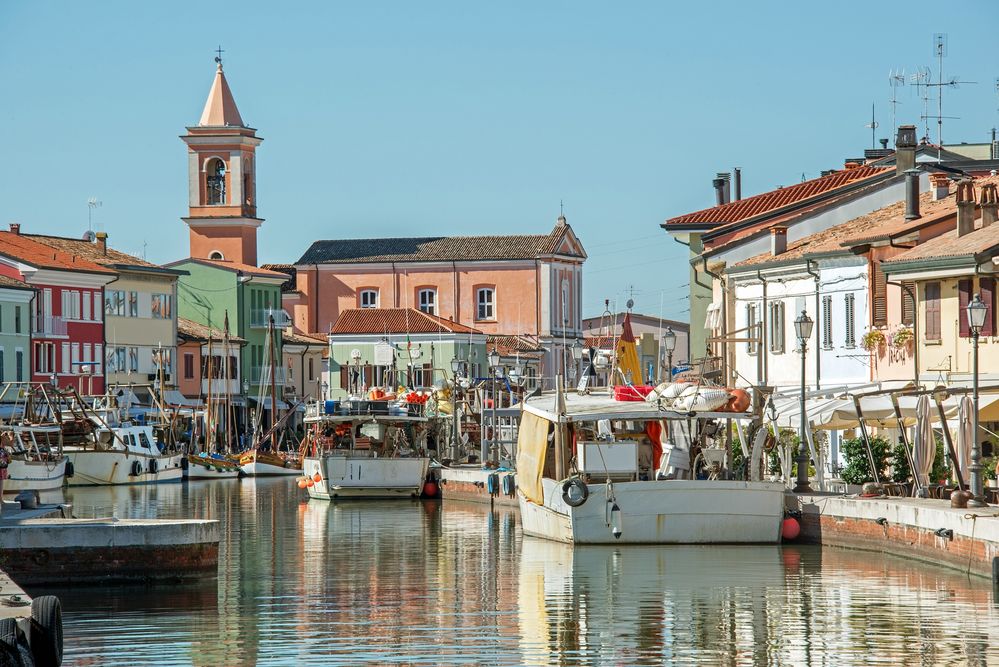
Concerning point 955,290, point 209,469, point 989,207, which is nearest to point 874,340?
point 989,207

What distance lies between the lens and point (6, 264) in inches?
3605

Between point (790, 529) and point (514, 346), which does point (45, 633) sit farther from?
point (514, 346)

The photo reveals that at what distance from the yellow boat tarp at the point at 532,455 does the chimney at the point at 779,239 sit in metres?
13.9

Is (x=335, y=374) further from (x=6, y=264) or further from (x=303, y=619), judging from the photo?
(x=303, y=619)

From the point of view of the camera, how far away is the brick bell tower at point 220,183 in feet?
394

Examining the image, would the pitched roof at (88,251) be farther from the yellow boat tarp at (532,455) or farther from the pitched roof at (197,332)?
the yellow boat tarp at (532,455)

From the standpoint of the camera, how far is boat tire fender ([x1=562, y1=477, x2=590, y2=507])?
38.1 m

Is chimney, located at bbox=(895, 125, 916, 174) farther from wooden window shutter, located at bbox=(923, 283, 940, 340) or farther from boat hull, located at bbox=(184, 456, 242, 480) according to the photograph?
boat hull, located at bbox=(184, 456, 242, 480)

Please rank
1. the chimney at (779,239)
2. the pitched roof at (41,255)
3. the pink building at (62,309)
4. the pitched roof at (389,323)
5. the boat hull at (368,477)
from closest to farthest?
the chimney at (779,239) → the boat hull at (368,477) → the pink building at (62,309) → the pitched roof at (41,255) → the pitched roof at (389,323)

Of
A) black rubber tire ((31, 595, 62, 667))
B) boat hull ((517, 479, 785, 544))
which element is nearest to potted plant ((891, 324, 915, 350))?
Result: boat hull ((517, 479, 785, 544))

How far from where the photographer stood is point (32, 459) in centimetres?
7212

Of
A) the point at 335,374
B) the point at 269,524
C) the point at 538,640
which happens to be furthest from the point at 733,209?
the point at 538,640

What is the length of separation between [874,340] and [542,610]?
21.1 meters

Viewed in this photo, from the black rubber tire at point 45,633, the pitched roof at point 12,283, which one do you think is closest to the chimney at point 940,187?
the black rubber tire at point 45,633
